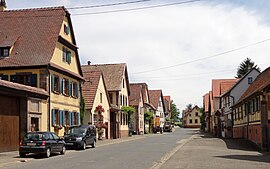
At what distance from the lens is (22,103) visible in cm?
3041

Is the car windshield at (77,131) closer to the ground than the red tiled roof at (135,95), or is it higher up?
closer to the ground

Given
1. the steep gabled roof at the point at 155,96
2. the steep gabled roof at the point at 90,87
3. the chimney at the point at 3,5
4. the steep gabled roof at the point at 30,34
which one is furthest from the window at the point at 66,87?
the steep gabled roof at the point at 155,96

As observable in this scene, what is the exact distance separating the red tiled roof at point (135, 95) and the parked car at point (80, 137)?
39.2 meters

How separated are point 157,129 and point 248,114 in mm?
47648

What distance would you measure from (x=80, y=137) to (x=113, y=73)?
30.5 metres

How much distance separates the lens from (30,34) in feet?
122

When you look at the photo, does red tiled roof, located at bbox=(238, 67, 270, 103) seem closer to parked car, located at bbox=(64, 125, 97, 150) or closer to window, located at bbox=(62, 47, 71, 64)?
parked car, located at bbox=(64, 125, 97, 150)

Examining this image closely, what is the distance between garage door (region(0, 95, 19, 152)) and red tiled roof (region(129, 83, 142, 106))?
43.8m

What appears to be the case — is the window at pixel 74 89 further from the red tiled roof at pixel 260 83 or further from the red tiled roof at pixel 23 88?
the red tiled roof at pixel 260 83

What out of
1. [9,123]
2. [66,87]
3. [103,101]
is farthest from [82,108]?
[9,123]

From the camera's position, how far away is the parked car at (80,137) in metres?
32.0

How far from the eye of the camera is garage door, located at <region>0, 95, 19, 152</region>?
28047 millimetres

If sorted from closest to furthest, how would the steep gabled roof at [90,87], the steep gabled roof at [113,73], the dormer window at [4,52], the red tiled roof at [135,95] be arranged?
the dormer window at [4,52]
the steep gabled roof at [90,87]
the steep gabled roof at [113,73]
the red tiled roof at [135,95]

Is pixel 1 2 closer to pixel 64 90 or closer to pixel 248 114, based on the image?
pixel 64 90
